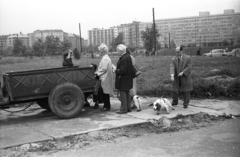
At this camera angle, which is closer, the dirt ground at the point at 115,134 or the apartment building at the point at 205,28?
the dirt ground at the point at 115,134

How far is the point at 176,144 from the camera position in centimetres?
539

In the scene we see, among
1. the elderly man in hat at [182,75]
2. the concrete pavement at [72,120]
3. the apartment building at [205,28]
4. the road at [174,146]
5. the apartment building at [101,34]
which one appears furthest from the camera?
the apartment building at [101,34]

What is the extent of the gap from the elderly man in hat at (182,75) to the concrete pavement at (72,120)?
373mm

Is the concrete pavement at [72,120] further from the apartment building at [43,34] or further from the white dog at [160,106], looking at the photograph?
the apartment building at [43,34]

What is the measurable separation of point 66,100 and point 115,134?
5.90 ft

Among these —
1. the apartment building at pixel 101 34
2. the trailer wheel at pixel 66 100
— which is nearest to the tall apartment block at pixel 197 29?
the apartment building at pixel 101 34

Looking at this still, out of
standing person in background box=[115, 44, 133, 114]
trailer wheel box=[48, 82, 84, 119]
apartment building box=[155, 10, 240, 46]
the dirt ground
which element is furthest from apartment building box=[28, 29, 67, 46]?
the dirt ground

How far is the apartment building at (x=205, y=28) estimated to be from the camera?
26.1 feet

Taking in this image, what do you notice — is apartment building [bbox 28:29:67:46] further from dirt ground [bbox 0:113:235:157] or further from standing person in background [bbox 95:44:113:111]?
dirt ground [bbox 0:113:235:157]

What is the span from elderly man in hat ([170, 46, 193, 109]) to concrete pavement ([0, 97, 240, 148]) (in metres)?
0.37

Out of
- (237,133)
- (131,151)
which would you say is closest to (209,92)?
(237,133)

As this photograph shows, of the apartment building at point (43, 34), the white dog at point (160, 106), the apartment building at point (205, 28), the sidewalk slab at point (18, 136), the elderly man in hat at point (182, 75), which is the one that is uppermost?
the apartment building at point (43, 34)

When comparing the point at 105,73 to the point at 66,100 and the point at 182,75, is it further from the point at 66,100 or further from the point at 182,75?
the point at 182,75

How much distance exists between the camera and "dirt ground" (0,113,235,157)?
17.1 feet
